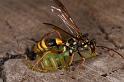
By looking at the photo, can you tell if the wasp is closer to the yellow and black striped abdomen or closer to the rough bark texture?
the yellow and black striped abdomen

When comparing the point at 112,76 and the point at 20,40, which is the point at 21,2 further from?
the point at 112,76

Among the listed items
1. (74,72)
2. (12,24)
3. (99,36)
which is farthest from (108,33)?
(12,24)

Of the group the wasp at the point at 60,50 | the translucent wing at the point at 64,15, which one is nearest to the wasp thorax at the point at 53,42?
the wasp at the point at 60,50

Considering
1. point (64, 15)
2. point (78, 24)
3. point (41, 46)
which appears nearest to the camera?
point (41, 46)

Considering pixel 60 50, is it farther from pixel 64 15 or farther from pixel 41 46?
pixel 64 15

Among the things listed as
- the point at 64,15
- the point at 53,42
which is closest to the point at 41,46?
the point at 53,42

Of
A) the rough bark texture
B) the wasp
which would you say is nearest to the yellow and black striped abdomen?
the wasp
